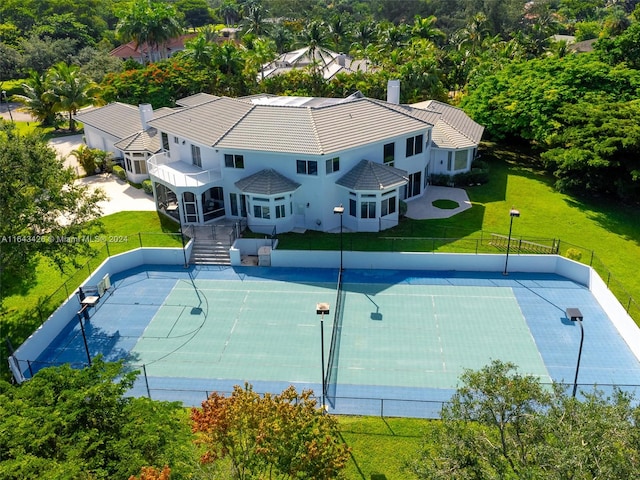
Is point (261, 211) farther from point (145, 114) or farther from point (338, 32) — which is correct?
point (338, 32)

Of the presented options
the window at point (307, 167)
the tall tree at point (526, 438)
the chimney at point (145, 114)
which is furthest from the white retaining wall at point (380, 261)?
the tall tree at point (526, 438)

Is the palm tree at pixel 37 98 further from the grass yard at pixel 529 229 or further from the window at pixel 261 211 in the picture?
the grass yard at pixel 529 229

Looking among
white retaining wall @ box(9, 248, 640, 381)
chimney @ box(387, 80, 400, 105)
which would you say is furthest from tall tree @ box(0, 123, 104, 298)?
chimney @ box(387, 80, 400, 105)

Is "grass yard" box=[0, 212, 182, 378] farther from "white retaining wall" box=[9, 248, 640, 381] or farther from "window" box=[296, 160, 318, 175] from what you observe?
"window" box=[296, 160, 318, 175]

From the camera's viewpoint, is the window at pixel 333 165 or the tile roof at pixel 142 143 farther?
the tile roof at pixel 142 143

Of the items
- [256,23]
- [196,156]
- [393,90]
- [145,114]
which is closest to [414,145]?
[393,90]

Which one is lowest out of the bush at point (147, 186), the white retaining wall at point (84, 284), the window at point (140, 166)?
the white retaining wall at point (84, 284)

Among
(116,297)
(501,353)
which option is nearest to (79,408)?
(116,297)
